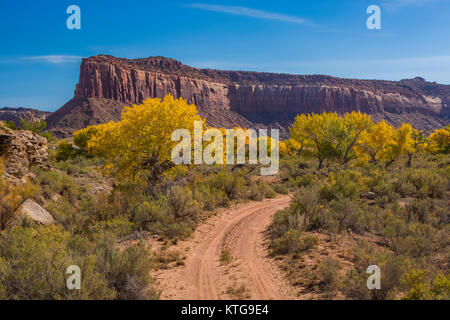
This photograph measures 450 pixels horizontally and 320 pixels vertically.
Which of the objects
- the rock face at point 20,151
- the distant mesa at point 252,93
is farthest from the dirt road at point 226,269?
the distant mesa at point 252,93

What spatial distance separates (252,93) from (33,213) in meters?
148

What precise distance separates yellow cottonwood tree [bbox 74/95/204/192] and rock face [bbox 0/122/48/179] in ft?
11.8

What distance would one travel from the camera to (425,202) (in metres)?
11.1

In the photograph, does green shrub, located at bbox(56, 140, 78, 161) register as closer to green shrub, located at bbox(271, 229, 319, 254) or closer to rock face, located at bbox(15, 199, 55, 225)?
rock face, located at bbox(15, 199, 55, 225)

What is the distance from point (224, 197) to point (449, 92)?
19029cm

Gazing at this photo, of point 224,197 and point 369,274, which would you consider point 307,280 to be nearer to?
point 369,274

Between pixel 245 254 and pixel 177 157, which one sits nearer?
pixel 245 254

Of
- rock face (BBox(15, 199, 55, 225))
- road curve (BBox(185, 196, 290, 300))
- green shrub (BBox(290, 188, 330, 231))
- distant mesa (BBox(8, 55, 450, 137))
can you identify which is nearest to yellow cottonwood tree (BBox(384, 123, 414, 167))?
road curve (BBox(185, 196, 290, 300))

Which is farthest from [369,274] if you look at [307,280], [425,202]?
[425,202]

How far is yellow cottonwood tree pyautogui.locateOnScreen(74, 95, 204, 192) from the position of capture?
13.2 metres

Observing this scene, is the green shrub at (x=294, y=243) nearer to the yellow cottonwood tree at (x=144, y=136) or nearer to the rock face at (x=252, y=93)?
the yellow cottonwood tree at (x=144, y=136)

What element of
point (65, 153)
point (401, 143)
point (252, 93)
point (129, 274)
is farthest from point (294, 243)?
point (252, 93)

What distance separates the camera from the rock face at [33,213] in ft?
26.2

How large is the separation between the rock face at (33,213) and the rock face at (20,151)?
3201 millimetres
